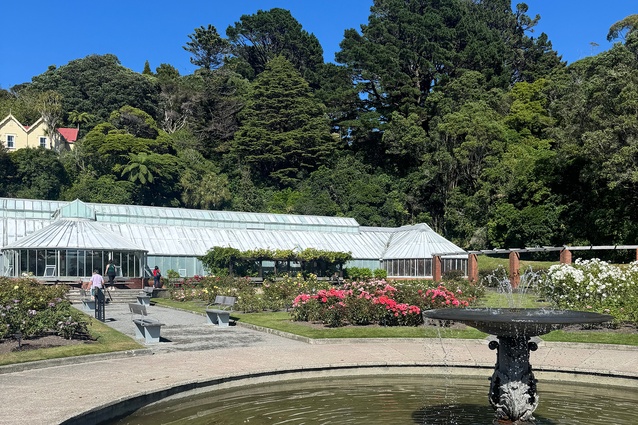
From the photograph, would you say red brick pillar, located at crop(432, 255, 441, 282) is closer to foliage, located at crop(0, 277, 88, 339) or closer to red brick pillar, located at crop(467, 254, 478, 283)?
red brick pillar, located at crop(467, 254, 478, 283)

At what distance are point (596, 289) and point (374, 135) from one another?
54.5m

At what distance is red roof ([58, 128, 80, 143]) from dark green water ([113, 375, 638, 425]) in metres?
68.8

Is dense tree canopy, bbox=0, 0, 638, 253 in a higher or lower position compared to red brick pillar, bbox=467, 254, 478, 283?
higher

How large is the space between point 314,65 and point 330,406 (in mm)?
83686

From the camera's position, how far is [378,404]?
10383mm

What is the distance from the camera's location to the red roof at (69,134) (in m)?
74.2

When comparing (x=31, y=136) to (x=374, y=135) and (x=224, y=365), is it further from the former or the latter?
(x=224, y=365)

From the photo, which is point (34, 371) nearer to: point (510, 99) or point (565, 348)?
point (565, 348)

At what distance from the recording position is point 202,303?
93.3ft

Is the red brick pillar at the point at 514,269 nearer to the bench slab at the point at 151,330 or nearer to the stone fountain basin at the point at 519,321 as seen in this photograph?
the bench slab at the point at 151,330

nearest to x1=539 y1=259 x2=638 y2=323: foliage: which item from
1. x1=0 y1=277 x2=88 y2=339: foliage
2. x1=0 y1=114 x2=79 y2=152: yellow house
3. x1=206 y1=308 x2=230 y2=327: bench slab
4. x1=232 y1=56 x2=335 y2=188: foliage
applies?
x1=206 y1=308 x2=230 y2=327: bench slab

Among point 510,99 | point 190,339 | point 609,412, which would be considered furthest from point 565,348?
point 510,99

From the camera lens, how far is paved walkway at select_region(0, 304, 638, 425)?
946 cm

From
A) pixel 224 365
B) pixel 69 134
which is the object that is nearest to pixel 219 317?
pixel 224 365
